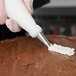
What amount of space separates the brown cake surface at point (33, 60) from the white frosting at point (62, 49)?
0.01 metres

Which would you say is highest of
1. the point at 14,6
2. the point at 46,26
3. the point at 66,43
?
the point at 14,6

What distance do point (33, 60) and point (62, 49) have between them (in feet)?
0.40

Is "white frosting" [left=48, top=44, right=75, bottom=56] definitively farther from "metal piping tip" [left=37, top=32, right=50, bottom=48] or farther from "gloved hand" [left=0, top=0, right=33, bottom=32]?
"gloved hand" [left=0, top=0, right=33, bottom=32]

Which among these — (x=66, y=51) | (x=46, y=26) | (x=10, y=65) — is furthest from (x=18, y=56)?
(x=46, y=26)

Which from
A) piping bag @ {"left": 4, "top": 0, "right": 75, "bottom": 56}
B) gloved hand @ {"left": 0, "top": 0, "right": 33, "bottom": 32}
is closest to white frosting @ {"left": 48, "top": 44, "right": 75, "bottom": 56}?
piping bag @ {"left": 4, "top": 0, "right": 75, "bottom": 56}

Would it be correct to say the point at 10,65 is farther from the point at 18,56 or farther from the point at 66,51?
the point at 66,51

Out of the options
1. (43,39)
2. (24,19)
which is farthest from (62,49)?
(24,19)

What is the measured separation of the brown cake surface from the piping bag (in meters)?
0.03

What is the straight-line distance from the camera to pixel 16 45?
1.03 m

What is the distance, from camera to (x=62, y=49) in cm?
94

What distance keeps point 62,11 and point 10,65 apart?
3.48 ft

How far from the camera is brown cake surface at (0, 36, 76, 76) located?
828mm

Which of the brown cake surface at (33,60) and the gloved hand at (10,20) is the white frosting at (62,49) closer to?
the brown cake surface at (33,60)

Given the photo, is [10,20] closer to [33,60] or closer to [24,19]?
[24,19]
